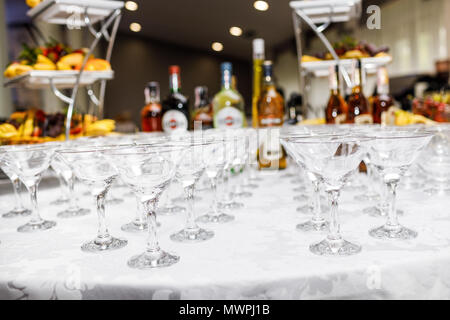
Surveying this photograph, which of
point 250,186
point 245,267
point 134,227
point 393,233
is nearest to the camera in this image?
point 245,267

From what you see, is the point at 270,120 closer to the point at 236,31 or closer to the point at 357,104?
the point at 357,104

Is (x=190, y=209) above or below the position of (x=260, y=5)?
below

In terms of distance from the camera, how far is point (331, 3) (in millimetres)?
1538

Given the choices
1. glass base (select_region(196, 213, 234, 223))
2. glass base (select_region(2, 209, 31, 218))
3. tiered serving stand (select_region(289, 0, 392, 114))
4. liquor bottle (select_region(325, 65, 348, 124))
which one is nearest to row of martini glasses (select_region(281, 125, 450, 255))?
glass base (select_region(196, 213, 234, 223))

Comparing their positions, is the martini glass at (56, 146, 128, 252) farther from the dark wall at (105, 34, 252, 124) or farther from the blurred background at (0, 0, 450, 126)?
the dark wall at (105, 34, 252, 124)

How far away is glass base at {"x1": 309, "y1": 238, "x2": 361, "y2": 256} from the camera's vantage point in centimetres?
54

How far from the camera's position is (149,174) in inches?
21.4

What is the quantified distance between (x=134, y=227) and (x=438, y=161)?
28.8 inches

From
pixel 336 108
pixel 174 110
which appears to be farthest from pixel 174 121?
pixel 336 108

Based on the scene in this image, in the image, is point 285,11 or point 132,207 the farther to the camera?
point 285,11

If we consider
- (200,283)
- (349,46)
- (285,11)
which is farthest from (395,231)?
(285,11)

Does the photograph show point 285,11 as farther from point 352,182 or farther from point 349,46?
point 352,182

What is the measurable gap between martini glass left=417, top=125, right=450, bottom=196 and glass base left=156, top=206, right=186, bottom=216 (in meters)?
0.51

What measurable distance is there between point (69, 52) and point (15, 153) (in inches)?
38.7
